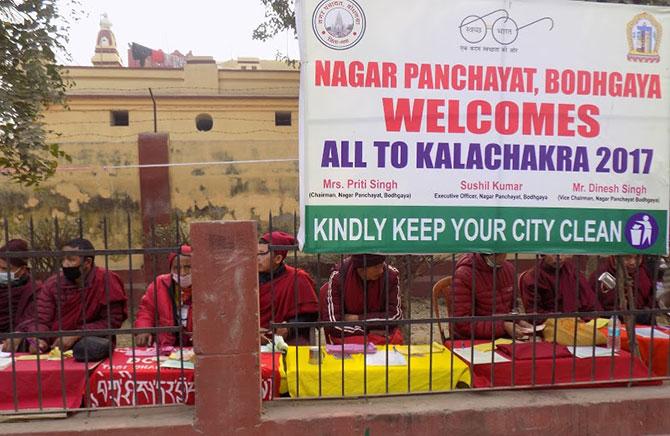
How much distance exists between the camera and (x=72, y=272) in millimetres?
3480

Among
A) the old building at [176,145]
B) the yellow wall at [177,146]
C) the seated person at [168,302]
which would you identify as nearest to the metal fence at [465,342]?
the seated person at [168,302]

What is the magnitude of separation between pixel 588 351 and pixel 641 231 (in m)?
0.81

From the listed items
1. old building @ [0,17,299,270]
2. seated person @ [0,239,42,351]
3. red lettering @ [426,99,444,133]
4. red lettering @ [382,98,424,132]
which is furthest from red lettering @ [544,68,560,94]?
old building @ [0,17,299,270]

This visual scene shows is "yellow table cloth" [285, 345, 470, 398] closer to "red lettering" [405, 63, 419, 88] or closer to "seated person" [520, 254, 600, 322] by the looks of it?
"seated person" [520, 254, 600, 322]

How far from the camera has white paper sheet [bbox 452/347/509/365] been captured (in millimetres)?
3055

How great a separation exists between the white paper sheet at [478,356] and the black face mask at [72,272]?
2545 mm

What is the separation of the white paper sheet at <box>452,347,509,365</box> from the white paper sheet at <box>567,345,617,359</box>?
0.45 metres

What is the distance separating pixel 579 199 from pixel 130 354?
2.82m

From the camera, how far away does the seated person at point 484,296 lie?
354cm

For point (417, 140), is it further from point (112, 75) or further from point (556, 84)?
point (112, 75)

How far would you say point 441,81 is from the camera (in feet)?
9.19

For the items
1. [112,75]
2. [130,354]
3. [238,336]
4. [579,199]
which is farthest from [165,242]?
[579,199]

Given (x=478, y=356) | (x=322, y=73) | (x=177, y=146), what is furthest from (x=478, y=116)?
(x=177, y=146)

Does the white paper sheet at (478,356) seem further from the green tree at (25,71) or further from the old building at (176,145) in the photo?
the old building at (176,145)
